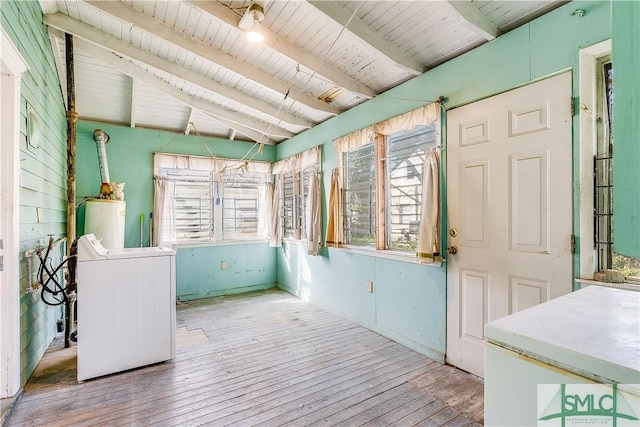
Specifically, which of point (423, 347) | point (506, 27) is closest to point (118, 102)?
point (506, 27)

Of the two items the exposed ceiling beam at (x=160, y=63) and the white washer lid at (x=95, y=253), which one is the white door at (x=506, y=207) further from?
the white washer lid at (x=95, y=253)

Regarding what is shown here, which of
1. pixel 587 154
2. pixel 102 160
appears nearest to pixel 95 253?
pixel 102 160

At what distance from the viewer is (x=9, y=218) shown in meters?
1.87

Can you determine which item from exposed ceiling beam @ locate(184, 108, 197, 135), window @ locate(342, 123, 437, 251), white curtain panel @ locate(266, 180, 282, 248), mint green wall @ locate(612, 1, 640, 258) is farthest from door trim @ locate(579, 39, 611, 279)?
exposed ceiling beam @ locate(184, 108, 197, 135)

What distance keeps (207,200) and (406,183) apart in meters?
3.24

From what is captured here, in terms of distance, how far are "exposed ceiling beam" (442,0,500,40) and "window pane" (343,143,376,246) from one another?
1.49 meters

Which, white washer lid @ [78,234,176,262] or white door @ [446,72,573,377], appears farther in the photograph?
white washer lid @ [78,234,176,262]

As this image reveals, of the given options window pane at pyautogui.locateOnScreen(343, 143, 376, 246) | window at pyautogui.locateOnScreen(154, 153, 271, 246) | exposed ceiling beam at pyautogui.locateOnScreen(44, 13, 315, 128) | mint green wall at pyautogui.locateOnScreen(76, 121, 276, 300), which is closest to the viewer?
exposed ceiling beam at pyautogui.locateOnScreen(44, 13, 315, 128)

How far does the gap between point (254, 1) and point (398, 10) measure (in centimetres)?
104

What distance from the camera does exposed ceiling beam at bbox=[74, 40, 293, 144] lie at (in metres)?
3.08

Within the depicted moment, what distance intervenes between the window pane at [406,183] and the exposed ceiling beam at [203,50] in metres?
1.09

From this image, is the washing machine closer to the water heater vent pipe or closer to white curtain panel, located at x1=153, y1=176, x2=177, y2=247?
the water heater vent pipe

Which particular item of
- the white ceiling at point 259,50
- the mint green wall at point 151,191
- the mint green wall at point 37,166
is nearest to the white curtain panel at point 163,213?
the mint green wall at point 151,191

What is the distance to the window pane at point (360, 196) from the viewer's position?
3.37 metres
